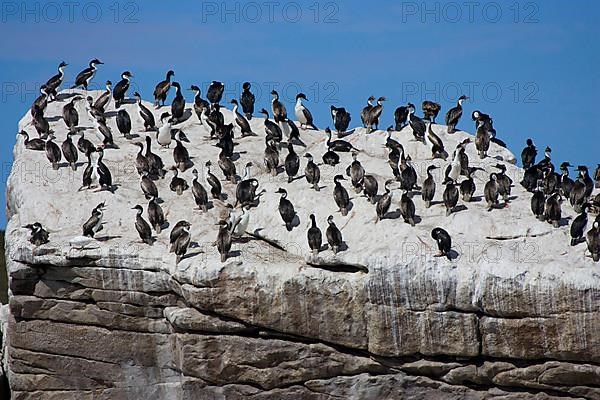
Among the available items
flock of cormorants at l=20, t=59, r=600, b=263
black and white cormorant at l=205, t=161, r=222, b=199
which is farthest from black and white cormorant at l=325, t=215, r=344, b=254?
black and white cormorant at l=205, t=161, r=222, b=199

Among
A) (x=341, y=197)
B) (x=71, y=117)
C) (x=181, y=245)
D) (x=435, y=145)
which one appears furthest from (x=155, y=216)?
(x=435, y=145)

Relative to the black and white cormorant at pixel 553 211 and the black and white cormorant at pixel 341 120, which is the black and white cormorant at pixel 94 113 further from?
the black and white cormorant at pixel 553 211

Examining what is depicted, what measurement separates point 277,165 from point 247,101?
14.7ft

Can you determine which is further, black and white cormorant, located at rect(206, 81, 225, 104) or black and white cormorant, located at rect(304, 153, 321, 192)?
black and white cormorant, located at rect(206, 81, 225, 104)

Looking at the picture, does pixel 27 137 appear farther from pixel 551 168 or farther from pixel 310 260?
pixel 551 168

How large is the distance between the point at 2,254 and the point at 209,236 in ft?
71.9

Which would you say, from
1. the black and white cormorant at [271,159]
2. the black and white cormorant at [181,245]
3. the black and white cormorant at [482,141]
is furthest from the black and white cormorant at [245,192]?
the black and white cormorant at [482,141]

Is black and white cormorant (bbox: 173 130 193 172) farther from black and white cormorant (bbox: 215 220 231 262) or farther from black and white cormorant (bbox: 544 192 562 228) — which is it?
black and white cormorant (bbox: 544 192 562 228)

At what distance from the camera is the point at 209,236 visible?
966 inches

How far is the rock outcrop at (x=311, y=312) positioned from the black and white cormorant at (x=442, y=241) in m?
0.20

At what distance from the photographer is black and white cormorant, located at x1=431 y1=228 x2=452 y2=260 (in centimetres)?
2248

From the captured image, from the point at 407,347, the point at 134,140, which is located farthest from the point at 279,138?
the point at 407,347

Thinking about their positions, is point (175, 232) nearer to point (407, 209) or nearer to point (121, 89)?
point (407, 209)

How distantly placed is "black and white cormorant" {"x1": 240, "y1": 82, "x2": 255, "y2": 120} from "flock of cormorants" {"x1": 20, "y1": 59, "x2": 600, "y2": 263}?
0.03m
